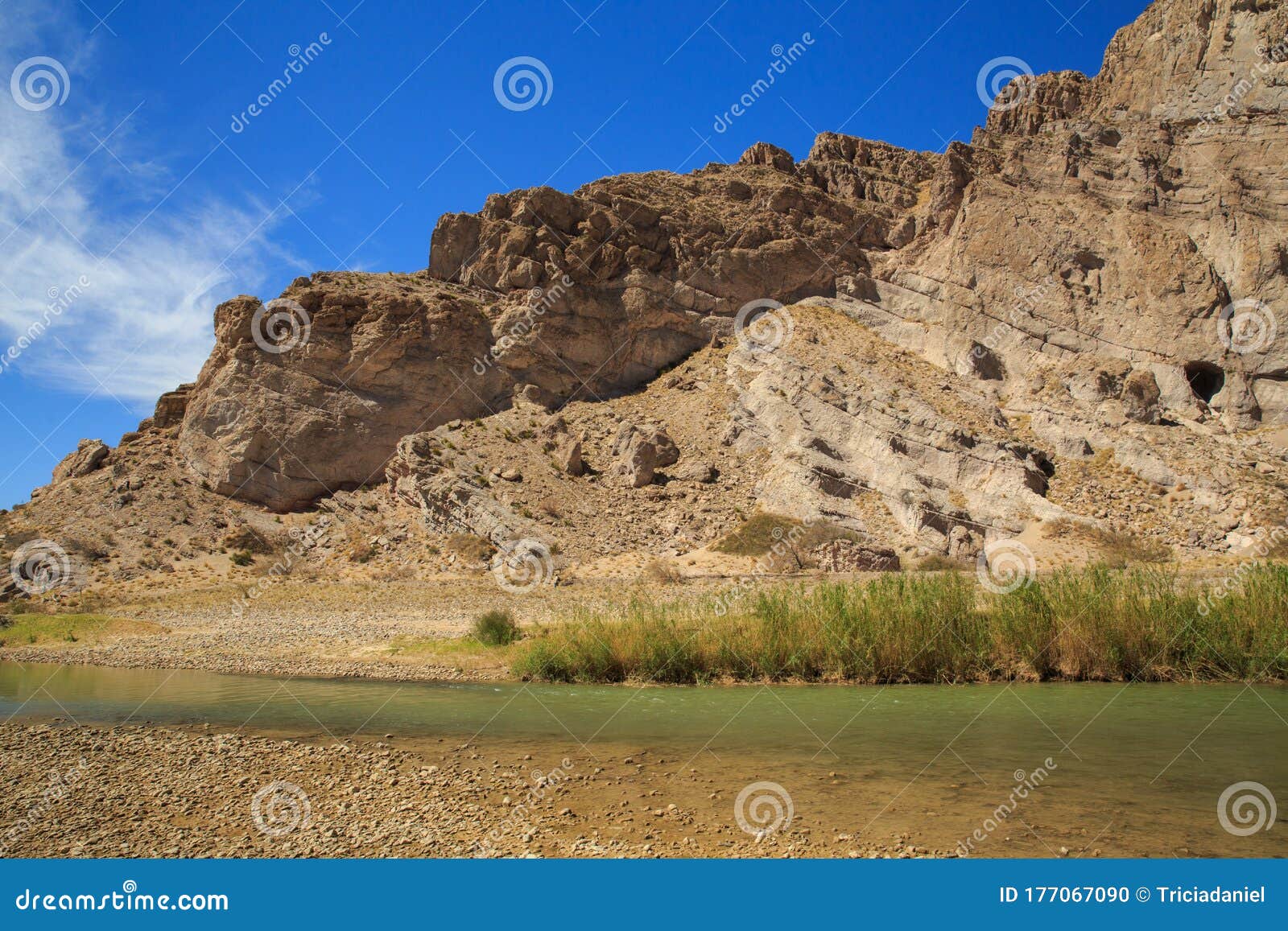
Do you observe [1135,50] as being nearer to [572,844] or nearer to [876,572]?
[876,572]

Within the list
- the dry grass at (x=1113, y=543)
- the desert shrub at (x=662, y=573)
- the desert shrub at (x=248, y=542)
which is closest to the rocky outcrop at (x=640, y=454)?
the desert shrub at (x=662, y=573)

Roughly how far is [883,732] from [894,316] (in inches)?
1585

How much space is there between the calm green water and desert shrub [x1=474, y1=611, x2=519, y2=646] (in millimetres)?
2546

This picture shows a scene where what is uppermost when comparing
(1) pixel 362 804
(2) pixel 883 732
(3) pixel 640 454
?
(3) pixel 640 454

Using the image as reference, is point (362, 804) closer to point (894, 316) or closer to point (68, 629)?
point (68, 629)

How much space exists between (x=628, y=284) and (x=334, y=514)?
21249mm

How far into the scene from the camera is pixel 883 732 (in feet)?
35.3

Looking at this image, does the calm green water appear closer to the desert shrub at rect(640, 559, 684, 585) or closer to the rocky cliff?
the desert shrub at rect(640, 559, 684, 585)

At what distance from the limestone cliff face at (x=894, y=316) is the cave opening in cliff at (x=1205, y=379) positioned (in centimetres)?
29

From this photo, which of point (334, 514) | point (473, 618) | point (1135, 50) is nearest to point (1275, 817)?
point (473, 618)

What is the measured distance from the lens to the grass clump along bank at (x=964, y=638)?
14.1 meters

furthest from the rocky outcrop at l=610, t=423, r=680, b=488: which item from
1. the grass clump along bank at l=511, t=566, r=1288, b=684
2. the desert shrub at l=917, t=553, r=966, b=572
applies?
the grass clump along bank at l=511, t=566, r=1288, b=684

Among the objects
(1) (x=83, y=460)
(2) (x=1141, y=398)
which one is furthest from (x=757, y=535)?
(1) (x=83, y=460)

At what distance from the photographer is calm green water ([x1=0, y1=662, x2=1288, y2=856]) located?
750cm
